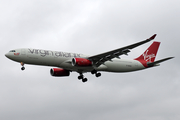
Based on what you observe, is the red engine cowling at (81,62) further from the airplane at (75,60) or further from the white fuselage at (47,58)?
the white fuselage at (47,58)

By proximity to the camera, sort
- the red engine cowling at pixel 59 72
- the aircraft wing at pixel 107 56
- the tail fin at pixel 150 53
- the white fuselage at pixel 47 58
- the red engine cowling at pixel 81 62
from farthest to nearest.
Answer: the tail fin at pixel 150 53 → the red engine cowling at pixel 59 72 → the red engine cowling at pixel 81 62 → the white fuselage at pixel 47 58 → the aircraft wing at pixel 107 56

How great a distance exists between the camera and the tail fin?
53.7m

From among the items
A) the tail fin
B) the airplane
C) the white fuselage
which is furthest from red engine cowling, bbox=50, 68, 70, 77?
the tail fin

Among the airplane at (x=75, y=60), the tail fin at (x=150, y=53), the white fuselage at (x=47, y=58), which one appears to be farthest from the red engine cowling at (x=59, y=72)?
the tail fin at (x=150, y=53)

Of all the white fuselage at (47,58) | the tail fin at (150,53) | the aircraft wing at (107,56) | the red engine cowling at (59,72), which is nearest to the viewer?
the aircraft wing at (107,56)

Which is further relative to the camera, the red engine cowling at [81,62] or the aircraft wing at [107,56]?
the red engine cowling at [81,62]

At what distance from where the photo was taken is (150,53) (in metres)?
54.7

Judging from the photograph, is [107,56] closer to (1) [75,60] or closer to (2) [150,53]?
(1) [75,60]

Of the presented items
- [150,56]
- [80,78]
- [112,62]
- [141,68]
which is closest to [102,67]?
[112,62]

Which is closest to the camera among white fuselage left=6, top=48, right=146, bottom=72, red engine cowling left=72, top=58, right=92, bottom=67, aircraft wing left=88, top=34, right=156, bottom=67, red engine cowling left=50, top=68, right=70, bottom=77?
aircraft wing left=88, top=34, right=156, bottom=67

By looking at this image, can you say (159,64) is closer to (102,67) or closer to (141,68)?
(141,68)

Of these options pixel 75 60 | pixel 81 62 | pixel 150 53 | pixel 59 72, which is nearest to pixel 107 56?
pixel 81 62

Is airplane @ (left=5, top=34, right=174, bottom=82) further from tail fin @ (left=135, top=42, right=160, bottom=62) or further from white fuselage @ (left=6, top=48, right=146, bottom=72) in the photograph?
tail fin @ (left=135, top=42, right=160, bottom=62)

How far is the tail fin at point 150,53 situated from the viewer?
53666 millimetres
